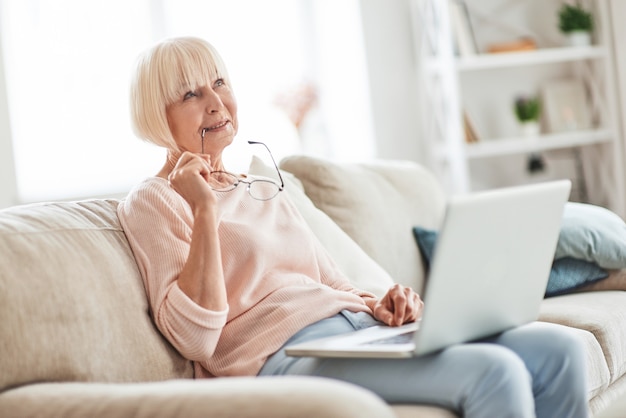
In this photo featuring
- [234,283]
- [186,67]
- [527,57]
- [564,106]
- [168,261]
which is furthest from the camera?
[564,106]

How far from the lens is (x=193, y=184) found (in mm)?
1715

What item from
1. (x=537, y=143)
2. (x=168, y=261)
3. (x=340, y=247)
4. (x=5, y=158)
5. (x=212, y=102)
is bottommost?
(x=537, y=143)

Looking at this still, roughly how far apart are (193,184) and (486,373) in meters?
0.61

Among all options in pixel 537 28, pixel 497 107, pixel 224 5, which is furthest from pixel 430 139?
pixel 224 5

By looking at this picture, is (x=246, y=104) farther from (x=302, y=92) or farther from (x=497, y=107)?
(x=497, y=107)

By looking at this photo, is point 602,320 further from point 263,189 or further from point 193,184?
point 193,184

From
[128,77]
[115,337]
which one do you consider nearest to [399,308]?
[115,337]

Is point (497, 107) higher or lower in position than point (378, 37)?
lower

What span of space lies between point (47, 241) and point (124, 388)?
15.5 inches

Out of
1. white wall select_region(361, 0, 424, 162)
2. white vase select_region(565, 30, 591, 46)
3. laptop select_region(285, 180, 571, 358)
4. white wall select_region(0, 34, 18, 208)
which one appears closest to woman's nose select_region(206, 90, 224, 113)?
laptop select_region(285, 180, 571, 358)

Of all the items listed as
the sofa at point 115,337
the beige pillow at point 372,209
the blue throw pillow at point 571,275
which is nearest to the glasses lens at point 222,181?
the sofa at point 115,337

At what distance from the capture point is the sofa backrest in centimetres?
150

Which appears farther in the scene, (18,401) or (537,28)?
(537,28)

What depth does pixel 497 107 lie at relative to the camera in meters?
5.12
